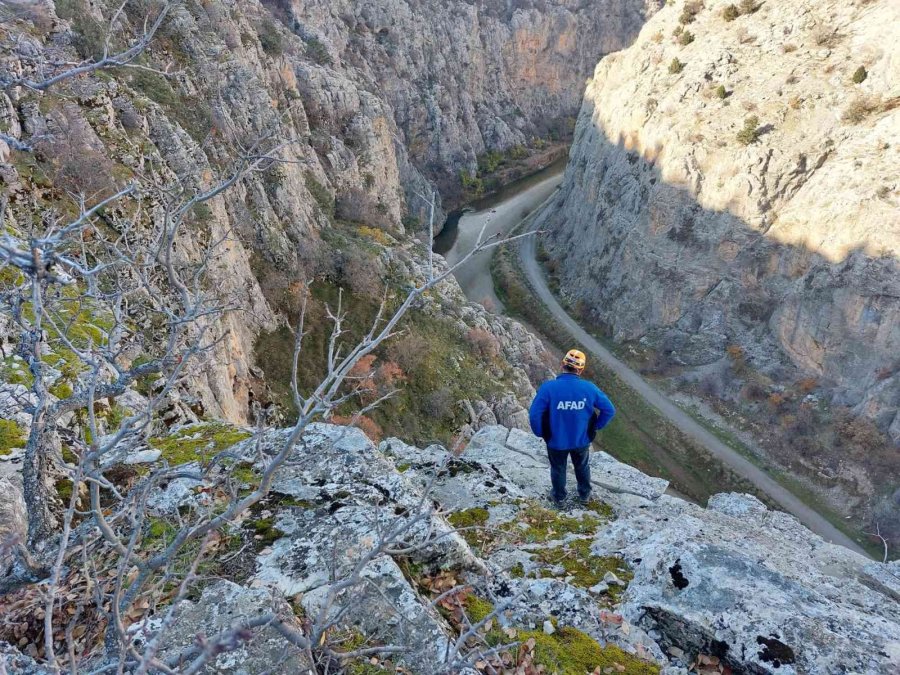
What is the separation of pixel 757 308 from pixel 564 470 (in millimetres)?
32476

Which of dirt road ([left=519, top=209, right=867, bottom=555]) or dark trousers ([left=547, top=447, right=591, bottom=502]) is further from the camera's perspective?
dirt road ([left=519, top=209, right=867, bottom=555])

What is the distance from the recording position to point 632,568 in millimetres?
6535

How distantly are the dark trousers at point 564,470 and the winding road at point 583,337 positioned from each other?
411 cm

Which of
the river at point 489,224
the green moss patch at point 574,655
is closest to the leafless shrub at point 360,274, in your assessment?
the river at point 489,224

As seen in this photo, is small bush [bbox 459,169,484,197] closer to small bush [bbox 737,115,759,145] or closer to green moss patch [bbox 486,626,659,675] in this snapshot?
small bush [bbox 737,115,759,145]

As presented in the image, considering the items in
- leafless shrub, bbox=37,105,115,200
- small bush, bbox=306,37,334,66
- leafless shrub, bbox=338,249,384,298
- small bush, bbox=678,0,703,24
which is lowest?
leafless shrub, bbox=338,249,384,298

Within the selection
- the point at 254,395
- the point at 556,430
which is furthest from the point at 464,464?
the point at 254,395

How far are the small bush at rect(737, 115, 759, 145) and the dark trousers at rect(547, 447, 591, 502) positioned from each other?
111ft

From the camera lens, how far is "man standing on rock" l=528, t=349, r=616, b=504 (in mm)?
7941

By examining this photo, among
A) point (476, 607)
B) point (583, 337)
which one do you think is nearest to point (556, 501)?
point (476, 607)

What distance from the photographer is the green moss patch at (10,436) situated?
6375 mm

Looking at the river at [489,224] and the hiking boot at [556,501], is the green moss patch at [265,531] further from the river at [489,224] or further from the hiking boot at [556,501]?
the river at [489,224]

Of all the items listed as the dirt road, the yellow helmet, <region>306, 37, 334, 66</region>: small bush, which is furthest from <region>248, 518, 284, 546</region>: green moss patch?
<region>306, 37, 334, 66</region>: small bush

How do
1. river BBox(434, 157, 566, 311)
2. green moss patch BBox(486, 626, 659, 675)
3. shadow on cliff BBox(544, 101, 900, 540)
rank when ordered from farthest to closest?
river BBox(434, 157, 566, 311) → shadow on cliff BBox(544, 101, 900, 540) → green moss patch BBox(486, 626, 659, 675)
